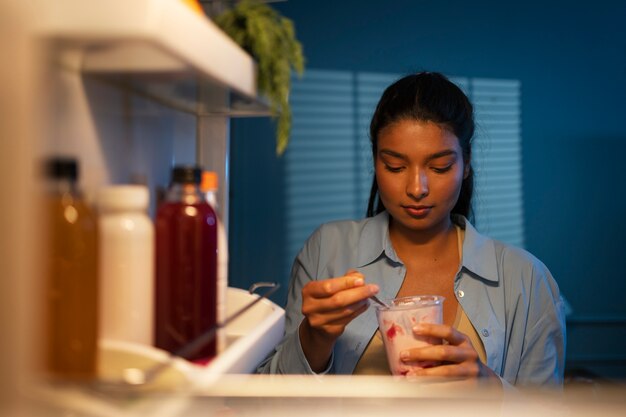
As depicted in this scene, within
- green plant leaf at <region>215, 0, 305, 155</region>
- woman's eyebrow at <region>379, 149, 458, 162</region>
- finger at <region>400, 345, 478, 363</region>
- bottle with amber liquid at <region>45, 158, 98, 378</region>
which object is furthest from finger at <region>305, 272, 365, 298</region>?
bottle with amber liquid at <region>45, 158, 98, 378</region>

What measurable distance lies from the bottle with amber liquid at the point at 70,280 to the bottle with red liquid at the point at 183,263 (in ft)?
0.30

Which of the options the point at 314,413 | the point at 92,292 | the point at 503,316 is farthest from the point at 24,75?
the point at 503,316

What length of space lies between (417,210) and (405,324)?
0.38m

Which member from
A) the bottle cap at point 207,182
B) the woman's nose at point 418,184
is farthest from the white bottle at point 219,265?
the woman's nose at point 418,184

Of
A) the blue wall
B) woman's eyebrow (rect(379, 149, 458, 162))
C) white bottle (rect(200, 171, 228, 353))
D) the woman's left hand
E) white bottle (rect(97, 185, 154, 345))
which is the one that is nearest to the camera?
white bottle (rect(97, 185, 154, 345))

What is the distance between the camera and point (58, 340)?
0.42 m

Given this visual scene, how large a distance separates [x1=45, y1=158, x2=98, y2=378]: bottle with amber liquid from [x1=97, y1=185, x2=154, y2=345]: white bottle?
0.14 ft

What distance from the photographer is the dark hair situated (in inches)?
46.1

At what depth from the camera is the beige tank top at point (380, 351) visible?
45.1 inches

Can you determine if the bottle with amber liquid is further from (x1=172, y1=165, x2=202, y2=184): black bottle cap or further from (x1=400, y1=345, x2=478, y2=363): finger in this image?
(x1=400, y1=345, x2=478, y2=363): finger

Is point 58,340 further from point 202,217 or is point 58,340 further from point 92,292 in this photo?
point 202,217

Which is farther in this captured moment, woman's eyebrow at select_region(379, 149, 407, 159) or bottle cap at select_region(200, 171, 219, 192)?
woman's eyebrow at select_region(379, 149, 407, 159)

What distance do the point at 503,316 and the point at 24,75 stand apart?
3.32 feet

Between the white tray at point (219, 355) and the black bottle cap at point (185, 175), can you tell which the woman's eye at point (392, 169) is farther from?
the black bottle cap at point (185, 175)
